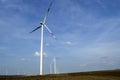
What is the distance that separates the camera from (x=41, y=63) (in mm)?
62094

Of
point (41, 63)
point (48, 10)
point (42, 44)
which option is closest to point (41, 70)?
point (41, 63)

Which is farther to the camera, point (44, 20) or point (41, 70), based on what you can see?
point (44, 20)

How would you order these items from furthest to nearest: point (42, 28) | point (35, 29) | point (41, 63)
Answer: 1. point (35, 29)
2. point (42, 28)
3. point (41, 63)

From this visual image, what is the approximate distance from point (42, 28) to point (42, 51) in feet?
26.9

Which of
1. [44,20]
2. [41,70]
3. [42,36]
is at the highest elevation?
[44,20]

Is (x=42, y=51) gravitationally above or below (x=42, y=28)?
below

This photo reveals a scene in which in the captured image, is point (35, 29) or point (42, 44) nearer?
point (42, 44)

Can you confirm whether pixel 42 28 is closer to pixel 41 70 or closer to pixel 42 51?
pixel 42 51

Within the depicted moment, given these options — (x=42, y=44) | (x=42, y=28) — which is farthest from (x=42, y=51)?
(x=42, y=28)

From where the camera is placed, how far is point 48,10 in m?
68.5

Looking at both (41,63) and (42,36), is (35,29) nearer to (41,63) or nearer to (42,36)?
(42,36)

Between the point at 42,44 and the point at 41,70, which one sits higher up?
the point at 42,44

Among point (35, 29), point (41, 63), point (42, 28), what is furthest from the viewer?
point (35, 29)

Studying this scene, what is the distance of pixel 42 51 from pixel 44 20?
11589mm
